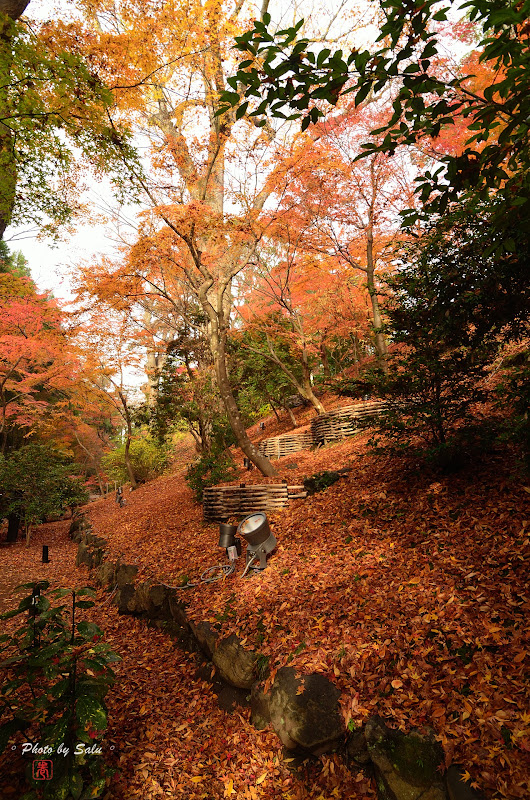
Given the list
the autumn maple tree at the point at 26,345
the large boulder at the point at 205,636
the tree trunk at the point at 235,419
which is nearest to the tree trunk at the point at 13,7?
the tree trunk at the point at 235,419

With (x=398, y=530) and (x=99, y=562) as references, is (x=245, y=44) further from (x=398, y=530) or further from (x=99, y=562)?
(x=99, y=562)

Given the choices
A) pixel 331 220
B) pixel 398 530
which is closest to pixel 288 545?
pixel 398 530

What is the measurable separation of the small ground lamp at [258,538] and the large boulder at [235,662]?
0.96 meters

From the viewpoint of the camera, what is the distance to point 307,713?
8.59ft

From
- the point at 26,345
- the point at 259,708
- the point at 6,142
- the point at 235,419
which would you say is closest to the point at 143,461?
the point at 26,345

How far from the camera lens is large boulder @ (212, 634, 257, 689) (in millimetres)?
3348

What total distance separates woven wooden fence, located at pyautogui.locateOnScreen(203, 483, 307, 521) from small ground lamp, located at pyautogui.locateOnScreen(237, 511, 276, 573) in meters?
1.41

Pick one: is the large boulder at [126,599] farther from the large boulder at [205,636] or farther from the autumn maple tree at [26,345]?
the autumn maple tree at [26,345]

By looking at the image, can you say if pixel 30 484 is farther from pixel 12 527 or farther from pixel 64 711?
pixel 64 711

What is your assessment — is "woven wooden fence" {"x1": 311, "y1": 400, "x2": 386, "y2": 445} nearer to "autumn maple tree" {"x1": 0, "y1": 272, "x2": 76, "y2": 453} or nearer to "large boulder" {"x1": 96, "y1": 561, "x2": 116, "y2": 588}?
"large boulder" {"x1": 96, "y1": 561, "x2": 116, "y2": 588}

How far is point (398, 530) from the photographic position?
4.08 meters

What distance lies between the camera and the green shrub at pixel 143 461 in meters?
15.9

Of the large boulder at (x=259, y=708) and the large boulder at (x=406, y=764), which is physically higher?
the large boulder at (x=406, y=764)

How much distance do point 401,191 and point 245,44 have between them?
8.49 m
